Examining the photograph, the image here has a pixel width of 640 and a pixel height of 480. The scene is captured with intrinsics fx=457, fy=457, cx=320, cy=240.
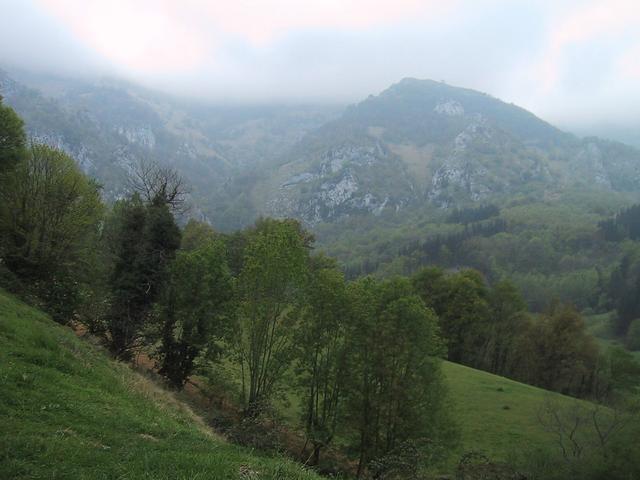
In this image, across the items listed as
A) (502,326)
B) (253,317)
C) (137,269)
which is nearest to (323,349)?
(253,317)

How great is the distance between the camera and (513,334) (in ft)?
261

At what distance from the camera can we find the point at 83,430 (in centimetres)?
1291

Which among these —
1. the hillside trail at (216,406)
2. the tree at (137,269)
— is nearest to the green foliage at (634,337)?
the hillside trail at (216,406)

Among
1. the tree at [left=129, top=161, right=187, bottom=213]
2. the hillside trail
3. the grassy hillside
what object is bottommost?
the hillside trail

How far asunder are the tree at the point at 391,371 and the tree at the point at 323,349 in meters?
0.88

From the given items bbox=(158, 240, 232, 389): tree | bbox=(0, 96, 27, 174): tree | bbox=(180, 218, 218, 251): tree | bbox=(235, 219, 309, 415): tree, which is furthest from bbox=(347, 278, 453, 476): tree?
bbox=(180, 218, 218, 251): tree

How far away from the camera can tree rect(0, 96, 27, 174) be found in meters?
36.0

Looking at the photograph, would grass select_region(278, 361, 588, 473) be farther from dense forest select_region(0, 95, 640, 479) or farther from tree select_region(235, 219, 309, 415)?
dense forest select_region(0, 95, 640, 479)

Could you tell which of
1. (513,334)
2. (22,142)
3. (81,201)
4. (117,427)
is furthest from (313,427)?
(513,334)

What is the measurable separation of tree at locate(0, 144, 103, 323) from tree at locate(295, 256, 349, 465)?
55.8ft

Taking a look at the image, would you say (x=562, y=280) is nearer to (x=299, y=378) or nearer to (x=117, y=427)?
(x=299, y=378)

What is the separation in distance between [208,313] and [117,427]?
19998 mm

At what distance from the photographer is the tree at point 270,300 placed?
31.8m

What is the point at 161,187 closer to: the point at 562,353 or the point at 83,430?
the point at 83,430
